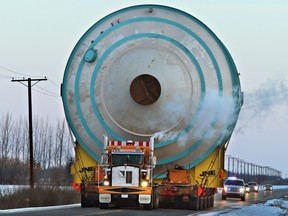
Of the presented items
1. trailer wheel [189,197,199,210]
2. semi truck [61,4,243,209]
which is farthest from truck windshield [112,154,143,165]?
trailer wheel [189,197,199,210]

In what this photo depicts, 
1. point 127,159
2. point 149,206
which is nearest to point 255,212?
point 149,206

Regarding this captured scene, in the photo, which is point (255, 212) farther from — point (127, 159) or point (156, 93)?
point (156, 93)

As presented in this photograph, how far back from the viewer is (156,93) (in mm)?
17844

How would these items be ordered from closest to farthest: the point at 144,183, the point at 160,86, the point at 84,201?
the point at 160,86 → the point at 144,183 → the point at 84,201

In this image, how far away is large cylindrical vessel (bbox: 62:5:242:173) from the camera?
58.6ft

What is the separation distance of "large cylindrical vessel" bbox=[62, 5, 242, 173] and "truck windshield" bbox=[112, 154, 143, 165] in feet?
3.90

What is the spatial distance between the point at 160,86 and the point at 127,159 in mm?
3510

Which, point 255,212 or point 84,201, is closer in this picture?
point 255,212

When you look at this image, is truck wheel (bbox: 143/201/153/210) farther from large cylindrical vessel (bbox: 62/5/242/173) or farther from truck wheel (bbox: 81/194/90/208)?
truck wheel (bbox: 81/194/90/208)

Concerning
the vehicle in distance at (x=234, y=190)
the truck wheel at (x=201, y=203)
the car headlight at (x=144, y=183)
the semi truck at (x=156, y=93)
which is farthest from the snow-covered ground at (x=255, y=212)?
the vehicle in distance at (x=234, y=190)

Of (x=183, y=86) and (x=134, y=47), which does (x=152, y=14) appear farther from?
(x=183, y=86)

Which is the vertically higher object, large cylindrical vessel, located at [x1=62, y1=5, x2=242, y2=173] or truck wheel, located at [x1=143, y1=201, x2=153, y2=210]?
large cylindrical vessel, located at [x1=62, y1=5, x2=242, y2=173]

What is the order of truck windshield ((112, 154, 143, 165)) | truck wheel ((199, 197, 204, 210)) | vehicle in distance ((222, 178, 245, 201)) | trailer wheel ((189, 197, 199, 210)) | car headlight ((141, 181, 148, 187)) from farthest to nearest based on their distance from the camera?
vehicle in distance ((222, 178, 245, 201)) < truck wheel ((199, 197, 204, 210)) < trailer wheel ((189, 197, 199, 210)) < truck windshield ((112, 154, 143, 165)) < car headlight ((141, 181, 148, 187))

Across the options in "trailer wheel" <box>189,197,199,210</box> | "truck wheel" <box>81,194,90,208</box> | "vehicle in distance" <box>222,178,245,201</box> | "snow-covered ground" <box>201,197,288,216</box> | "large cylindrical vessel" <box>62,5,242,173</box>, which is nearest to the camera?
"large cylindrical vessel" <box>62,5,242,173</box>
